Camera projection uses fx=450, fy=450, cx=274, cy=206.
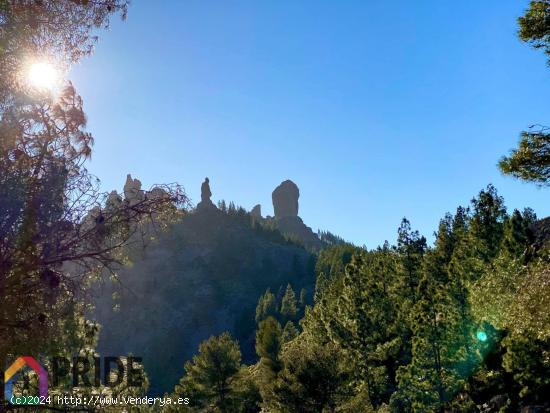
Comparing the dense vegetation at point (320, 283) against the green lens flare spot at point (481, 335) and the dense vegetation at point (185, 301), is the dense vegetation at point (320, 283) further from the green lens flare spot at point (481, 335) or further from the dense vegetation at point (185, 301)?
the dense vegetation at point (185, 301)


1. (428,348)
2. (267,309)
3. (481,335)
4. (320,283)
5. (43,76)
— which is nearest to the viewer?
(43,76)

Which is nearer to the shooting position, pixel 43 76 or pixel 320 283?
pixel 43 76

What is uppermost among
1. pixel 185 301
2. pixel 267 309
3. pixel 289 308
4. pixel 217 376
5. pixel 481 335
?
pixel 185 301

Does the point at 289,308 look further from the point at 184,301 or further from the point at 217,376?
the point at 184,301

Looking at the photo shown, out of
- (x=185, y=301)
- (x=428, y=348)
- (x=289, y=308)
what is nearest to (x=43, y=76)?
(x=428, y=348)

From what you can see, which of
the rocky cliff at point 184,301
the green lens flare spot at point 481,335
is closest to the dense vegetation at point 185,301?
the rocky cliff at point 184,301

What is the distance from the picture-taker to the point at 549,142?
1119 centimetres

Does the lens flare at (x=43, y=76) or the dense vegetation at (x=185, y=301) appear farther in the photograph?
the dense vegetation at (x=185, y=301)

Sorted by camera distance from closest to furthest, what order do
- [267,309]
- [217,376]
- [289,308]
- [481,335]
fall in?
[481,335]
[217,376]
[289,308]
[267,309]

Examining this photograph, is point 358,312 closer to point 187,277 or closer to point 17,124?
point 17,124

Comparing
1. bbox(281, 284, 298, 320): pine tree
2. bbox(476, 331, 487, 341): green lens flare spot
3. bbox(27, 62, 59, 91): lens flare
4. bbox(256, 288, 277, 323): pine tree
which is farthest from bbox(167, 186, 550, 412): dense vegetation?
bbox(256, 288, 277, 323): pine tree

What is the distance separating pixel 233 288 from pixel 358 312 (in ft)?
495

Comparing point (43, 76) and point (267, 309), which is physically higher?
point (267, 309)

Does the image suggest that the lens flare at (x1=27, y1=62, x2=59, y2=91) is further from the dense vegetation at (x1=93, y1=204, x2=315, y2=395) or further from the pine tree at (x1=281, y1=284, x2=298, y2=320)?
the dense vegetation at (x1=93, y1=204, x2=315, y2=395)
